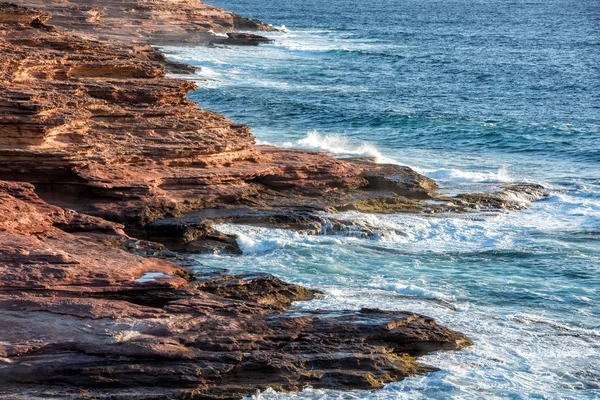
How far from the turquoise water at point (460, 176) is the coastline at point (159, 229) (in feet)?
2.54

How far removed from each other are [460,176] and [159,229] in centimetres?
1360

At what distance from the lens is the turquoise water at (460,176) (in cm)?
1833

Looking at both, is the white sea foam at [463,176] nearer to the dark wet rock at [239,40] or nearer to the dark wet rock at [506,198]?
the dark wet rock at [506,198]

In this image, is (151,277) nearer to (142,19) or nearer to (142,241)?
(142,241)

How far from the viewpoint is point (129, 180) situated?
24047mm

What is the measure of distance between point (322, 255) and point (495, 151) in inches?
726

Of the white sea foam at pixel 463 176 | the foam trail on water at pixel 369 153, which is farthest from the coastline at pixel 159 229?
the foam trail on water at pixel 369 153

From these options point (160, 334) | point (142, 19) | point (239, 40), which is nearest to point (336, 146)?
point (160, 334)

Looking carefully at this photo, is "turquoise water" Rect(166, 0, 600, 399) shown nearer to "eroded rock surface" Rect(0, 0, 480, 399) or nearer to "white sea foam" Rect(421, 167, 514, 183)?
"white sea foam" Rect(421, 167, 514, 183)

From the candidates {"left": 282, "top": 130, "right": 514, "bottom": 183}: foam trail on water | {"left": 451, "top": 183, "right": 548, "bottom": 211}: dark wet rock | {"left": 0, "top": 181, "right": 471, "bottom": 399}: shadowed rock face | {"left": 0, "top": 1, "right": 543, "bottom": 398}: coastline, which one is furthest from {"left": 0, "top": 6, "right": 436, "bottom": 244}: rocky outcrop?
{"left": 0, "top": 181, "right": 471, "bottom": 399}: shadowed rock face

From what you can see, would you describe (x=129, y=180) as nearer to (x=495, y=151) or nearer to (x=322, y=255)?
(x=322, y=255)

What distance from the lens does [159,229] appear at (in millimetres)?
23625

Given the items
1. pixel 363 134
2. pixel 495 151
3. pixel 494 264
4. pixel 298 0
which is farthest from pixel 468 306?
pixel 298 0

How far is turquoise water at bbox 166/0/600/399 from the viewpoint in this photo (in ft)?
60.1
